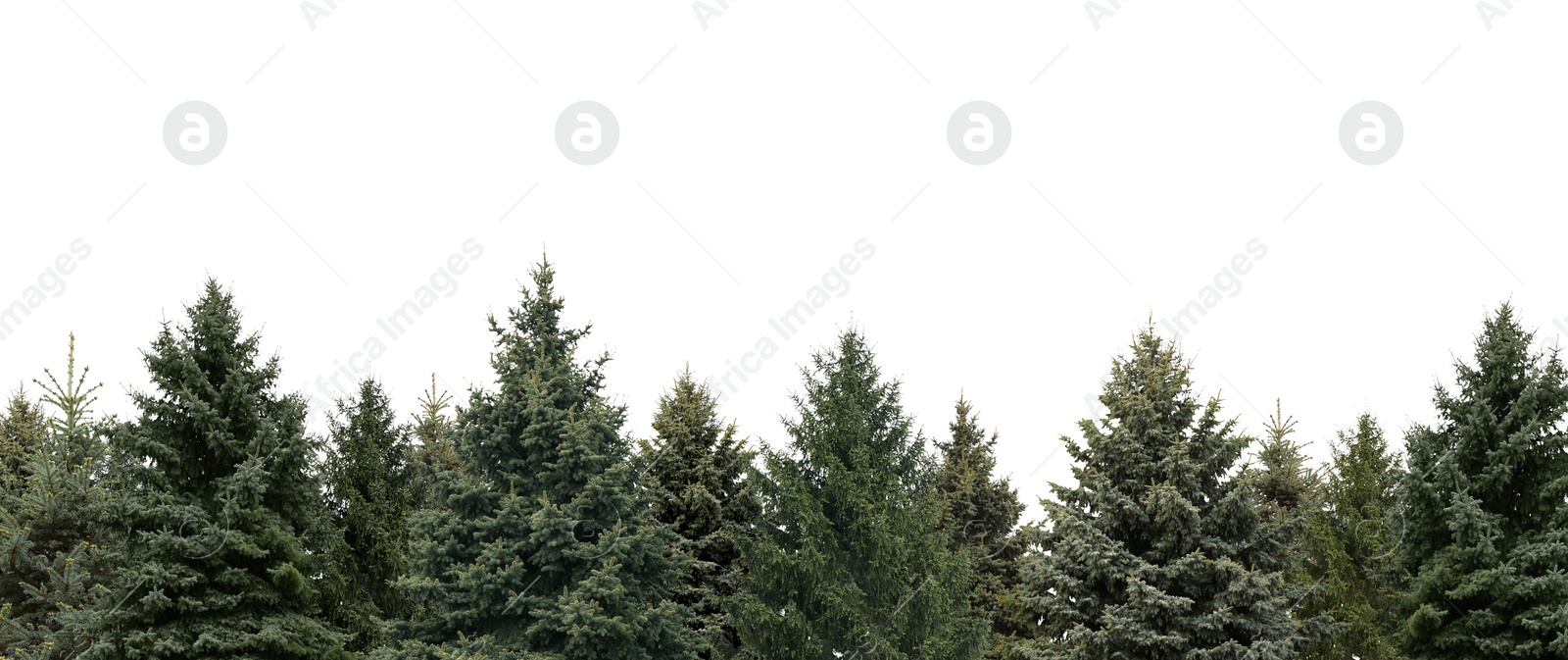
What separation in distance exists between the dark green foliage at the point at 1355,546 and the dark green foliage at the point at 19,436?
33.2 m

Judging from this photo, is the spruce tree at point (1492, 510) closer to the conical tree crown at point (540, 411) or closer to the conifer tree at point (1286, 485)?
the conifer tree at point (1286, 485)

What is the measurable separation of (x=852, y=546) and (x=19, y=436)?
2975cm

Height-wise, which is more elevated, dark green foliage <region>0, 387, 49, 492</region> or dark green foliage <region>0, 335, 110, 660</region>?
dark green foliage <region>0, 387, 49, 492</region>

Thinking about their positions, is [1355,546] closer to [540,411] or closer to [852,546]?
[852,546]

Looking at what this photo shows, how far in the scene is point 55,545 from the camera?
27344 mm

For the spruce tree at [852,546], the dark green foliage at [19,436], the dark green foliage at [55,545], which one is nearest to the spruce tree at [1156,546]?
the spruce tree at [852,546]

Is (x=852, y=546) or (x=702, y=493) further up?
(x=702, y=493)

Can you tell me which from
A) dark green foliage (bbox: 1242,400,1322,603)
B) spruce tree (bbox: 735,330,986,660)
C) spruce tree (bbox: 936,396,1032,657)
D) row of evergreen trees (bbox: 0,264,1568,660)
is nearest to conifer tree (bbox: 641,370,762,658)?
row of evergreen trees (bbox: 0,264,1568,660)

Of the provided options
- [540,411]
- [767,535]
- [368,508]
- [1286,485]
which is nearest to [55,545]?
[368,508]

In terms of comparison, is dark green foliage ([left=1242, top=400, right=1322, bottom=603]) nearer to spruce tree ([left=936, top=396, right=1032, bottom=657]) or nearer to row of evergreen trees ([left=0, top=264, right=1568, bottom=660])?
row of evergreen trees ([left=0, top=264, right=1568, bottom=660])

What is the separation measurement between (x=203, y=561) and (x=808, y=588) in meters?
12.0

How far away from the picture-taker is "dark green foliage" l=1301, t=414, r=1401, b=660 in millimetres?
28156

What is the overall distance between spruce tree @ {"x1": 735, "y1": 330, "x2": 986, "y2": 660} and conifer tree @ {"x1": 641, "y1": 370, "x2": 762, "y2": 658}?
2636 mm

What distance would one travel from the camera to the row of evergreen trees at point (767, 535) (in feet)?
75.3
